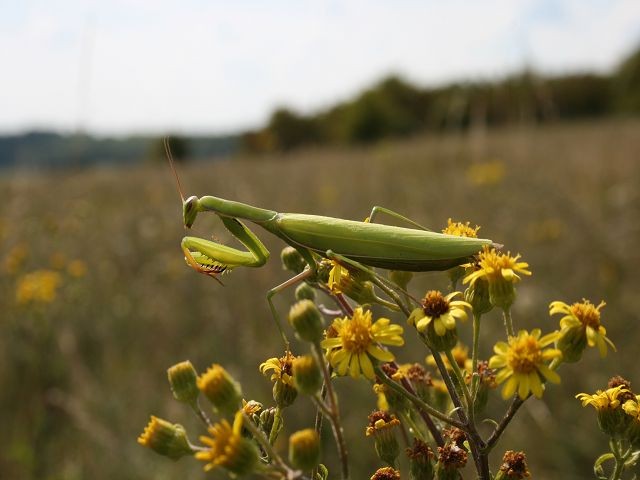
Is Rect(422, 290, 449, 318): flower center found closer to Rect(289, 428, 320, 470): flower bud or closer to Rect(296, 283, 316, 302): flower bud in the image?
Rect(296, 283, 316, 302): flower bud

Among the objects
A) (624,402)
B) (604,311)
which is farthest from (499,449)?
(624,402)

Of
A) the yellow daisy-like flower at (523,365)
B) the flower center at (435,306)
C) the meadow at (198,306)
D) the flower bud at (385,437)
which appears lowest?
the meadow at (198,306)

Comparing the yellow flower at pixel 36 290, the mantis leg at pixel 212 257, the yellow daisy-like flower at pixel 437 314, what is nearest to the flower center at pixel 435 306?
the yellow daisy-like flower at pixel 437 314

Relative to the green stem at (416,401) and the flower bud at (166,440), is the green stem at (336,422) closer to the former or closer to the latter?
the green stem at (416,401)

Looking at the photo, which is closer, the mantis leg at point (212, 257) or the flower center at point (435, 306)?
the flower center at point (435, 306)

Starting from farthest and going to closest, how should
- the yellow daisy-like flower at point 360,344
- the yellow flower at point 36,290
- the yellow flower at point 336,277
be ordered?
the yellow flower at point 36,290, the yellow flower at point 336,277, the yellow daisy-like flower at point 360,344

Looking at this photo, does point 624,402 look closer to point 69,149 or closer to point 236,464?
point 236,464
